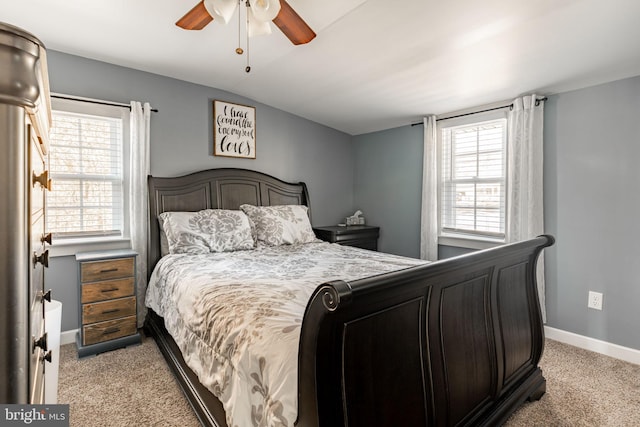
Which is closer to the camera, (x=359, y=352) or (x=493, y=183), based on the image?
(x=359, y=352)

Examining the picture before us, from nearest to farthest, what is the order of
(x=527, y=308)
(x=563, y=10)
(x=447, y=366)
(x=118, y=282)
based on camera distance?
(x=447, y=366)
(x=563, y=10)
(x=527, y=308)
(x=118, y=282)

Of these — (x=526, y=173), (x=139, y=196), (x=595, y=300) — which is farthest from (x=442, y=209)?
(x=139, y=196)

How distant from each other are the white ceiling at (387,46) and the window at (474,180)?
334 mm

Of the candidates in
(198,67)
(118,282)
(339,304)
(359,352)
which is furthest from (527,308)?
(198,67)

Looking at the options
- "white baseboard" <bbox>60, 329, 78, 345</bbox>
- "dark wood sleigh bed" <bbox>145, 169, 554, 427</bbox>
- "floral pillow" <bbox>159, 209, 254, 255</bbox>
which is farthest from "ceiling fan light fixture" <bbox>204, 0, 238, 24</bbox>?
"white baseboard" <bbox>60, 329, 78, 345</bbox>

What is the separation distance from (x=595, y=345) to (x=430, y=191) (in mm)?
1966

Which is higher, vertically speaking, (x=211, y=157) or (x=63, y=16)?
(x=63, y=16)

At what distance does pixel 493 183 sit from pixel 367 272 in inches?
79.7

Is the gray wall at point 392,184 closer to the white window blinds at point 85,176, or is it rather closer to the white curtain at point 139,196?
the white curtain at point 139,196

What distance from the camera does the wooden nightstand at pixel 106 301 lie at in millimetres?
2635

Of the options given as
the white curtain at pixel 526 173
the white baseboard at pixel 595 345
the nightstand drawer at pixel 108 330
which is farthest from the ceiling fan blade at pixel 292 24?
the white baseboard at pixel 595 345

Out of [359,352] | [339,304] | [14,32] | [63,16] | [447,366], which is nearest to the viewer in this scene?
[14,32]

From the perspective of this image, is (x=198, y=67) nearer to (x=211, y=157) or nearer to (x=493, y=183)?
(x=211, y=157)

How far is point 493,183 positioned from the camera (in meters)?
3.42
